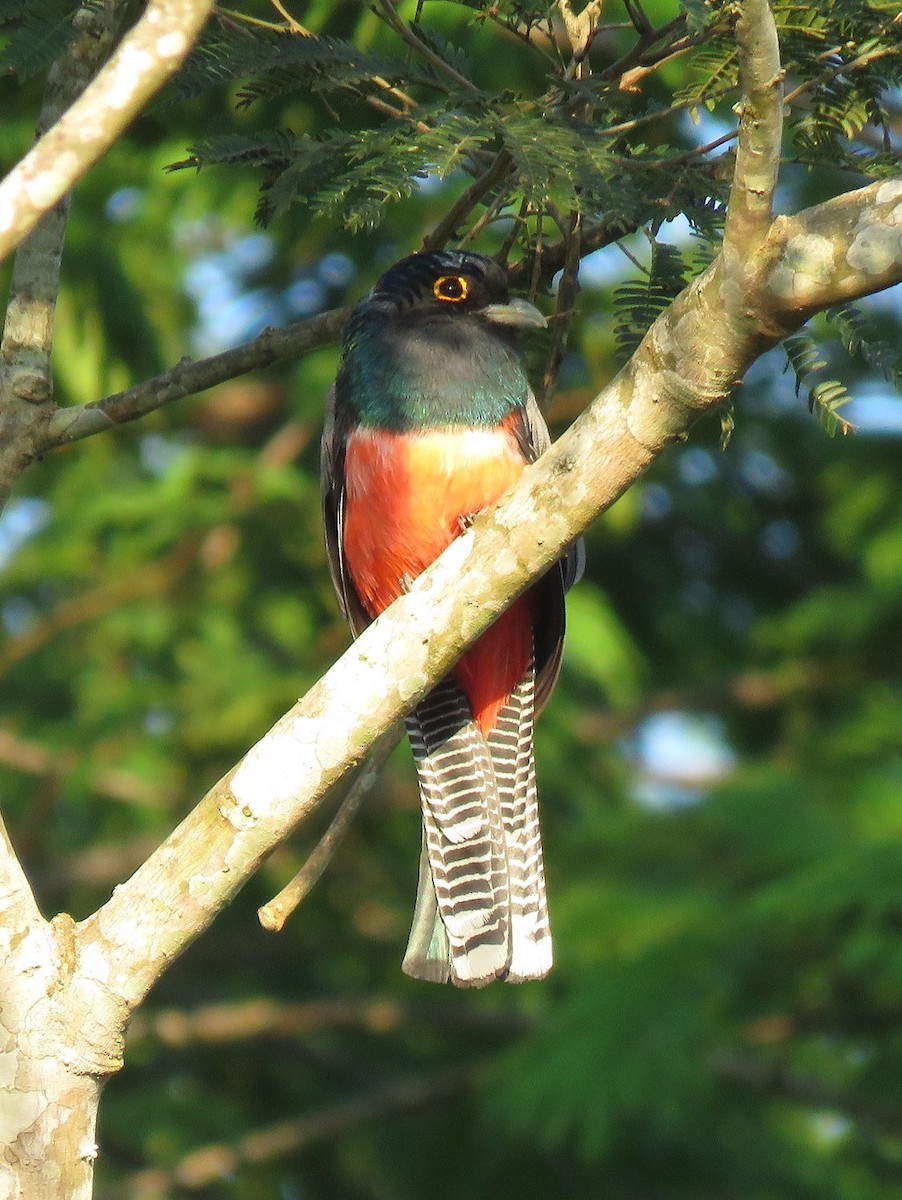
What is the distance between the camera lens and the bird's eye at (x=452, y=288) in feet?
14.8

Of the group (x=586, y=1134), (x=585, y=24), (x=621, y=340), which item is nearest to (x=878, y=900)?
(x=586, y=1134)

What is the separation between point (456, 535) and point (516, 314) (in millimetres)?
617

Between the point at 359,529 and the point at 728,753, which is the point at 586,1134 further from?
the point at 728,753

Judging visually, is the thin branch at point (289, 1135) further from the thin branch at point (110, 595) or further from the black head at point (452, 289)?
the black head at point (452, 289)

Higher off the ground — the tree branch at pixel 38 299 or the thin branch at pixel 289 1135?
the tree branch at pixel 38 299

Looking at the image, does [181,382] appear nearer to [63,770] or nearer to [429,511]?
[429,511]

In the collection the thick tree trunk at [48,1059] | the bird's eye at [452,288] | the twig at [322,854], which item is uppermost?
the bird's eye at [452,288]

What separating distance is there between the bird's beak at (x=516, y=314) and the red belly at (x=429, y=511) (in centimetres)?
32

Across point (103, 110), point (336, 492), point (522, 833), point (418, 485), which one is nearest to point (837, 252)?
point (103, 110)

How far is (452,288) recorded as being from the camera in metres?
4.54

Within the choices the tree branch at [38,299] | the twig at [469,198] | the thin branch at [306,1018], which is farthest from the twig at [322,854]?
the thin branch at [306,1018]

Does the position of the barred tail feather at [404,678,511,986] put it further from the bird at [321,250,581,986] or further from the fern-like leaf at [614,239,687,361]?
the fern-like leaf at [614,239,687,361]

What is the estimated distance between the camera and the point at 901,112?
7.61 m

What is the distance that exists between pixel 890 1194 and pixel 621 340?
206 inches
